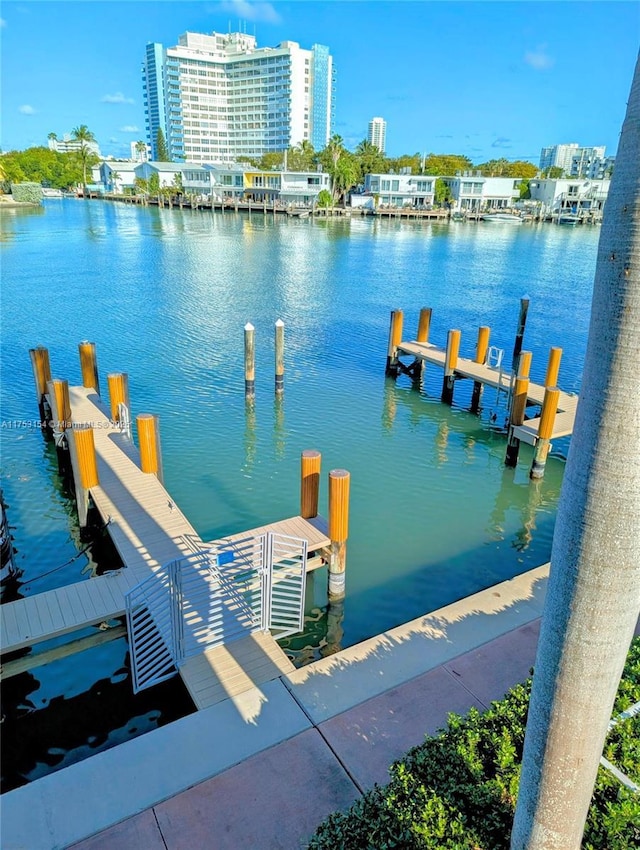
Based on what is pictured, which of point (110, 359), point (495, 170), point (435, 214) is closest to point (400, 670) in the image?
point (110, 359)

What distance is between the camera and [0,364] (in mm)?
21391

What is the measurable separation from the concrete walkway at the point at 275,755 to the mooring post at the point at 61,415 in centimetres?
922

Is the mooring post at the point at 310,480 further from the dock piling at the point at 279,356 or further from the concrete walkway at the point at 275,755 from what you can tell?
the dock piling at the point at 279,356

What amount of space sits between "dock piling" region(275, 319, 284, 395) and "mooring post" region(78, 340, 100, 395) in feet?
17.4

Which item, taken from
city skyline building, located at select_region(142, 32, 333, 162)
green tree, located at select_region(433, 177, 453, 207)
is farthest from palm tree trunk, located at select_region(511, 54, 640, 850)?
city skyline building, located at select_region(142, 32, 333, 162)

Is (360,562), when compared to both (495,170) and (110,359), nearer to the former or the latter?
(110,359)

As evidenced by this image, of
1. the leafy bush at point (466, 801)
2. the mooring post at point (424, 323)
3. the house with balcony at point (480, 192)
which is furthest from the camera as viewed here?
the house with balcony at point (480, 192)

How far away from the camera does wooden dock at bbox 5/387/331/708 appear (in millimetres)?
6918

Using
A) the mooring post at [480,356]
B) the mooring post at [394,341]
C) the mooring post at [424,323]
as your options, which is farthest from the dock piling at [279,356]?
the mooring post at [480,356]

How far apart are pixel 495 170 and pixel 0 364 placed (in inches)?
5184

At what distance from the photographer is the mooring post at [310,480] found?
9.45 metres

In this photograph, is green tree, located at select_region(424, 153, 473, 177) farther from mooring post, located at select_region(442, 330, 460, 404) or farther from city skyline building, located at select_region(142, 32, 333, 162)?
mooring post, located at select_region(442, 330, 460, 404)

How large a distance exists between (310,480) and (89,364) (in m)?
9.56

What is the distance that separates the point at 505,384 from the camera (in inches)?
680
